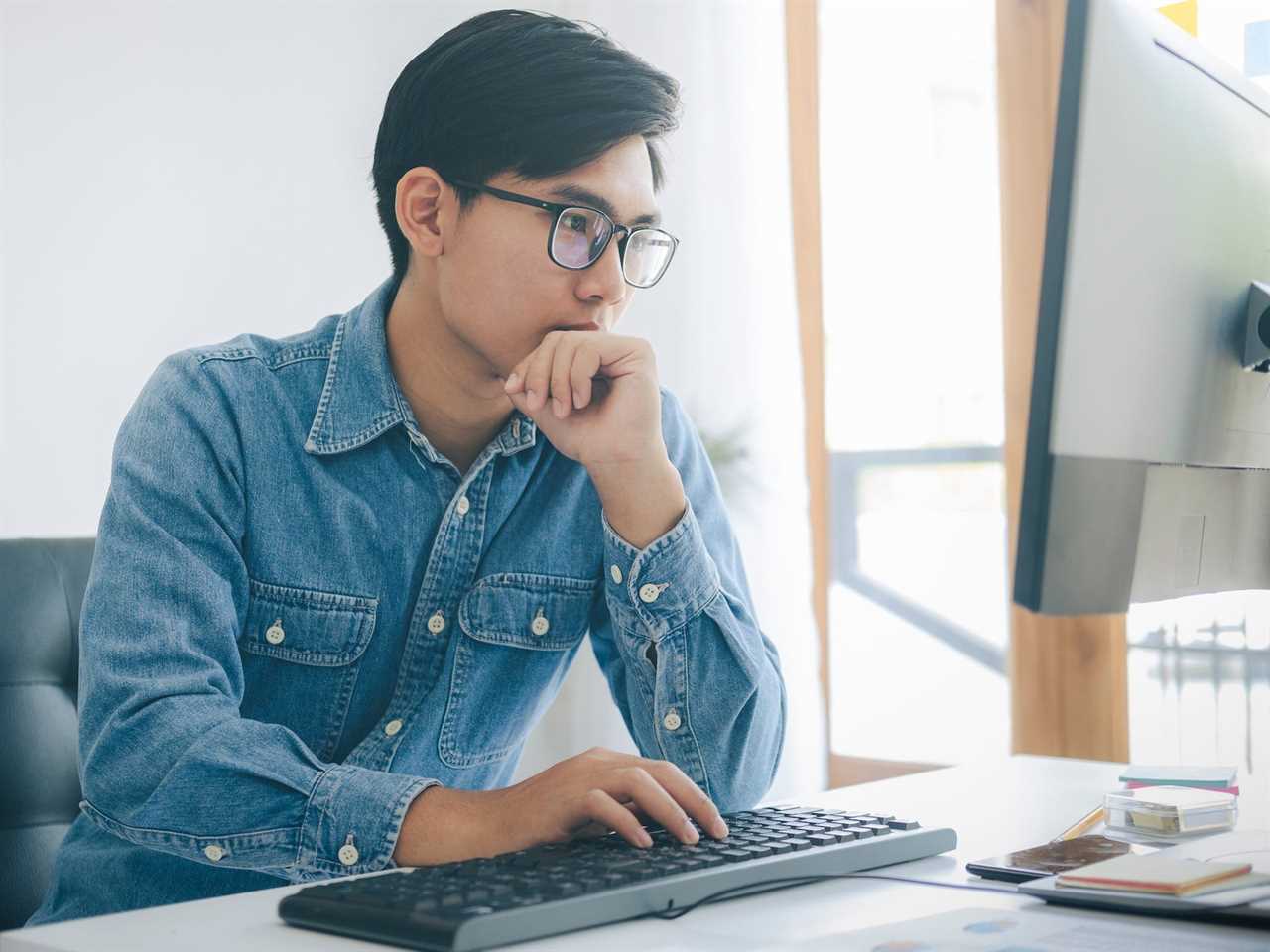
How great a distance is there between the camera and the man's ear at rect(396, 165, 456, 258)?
4.33 ft

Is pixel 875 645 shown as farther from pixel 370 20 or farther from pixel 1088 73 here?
pixel 1088 73

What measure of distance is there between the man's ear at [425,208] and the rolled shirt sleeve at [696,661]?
0.38 meters

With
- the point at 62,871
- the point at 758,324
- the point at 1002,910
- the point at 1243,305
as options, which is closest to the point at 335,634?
the point at 62,871

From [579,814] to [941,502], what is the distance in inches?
88.0

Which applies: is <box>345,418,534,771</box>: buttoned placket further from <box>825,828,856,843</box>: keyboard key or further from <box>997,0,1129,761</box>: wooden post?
<box>997,0,1129,761</box>: wooden post

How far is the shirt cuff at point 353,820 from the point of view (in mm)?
875

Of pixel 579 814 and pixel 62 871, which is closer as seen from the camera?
pixel 579 814

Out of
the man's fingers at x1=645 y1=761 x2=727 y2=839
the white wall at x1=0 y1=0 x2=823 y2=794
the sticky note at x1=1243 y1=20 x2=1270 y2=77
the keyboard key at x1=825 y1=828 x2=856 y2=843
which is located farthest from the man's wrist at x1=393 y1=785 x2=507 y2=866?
the sticky note at x1=1243 y1=20 x2=1270 y2=77

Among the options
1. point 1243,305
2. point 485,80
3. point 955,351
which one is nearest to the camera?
point 1243,305

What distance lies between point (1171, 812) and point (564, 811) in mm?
412

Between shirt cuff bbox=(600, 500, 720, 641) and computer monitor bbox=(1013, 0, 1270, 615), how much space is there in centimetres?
44

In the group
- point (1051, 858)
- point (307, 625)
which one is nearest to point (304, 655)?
point (307, 625)

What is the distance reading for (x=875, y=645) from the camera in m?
3.06

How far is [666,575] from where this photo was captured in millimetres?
1121
